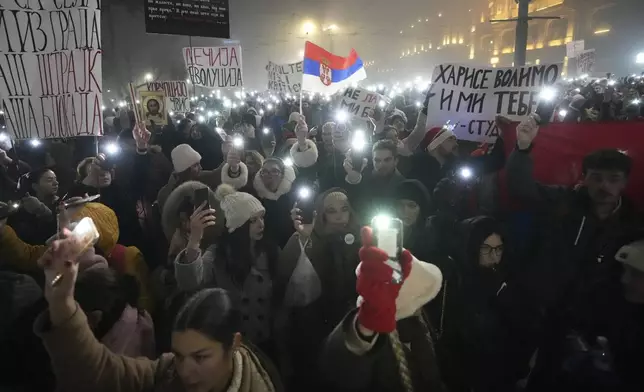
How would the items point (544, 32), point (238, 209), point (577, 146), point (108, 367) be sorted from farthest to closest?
point (544, 32)
point (577, 146)
point (238, 209)
point (108, 367)

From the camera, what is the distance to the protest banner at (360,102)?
8.55 metres

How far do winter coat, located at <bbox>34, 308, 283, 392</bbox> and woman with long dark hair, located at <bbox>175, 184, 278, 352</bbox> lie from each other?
0.98 meters

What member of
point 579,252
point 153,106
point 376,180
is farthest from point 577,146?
point 153,106

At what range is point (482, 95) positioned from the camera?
5195 millimetres

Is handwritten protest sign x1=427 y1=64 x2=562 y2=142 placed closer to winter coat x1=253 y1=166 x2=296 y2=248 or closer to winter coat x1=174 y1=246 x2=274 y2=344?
winter coat x1=253 y1=166 x2=296 y2=248

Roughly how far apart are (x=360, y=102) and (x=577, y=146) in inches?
205

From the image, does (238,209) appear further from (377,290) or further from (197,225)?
A: (377,290)

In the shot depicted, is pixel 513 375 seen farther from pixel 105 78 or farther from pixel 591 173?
pixel 105 78

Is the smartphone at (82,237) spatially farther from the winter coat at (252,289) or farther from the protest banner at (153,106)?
the protest banner at (153,106)

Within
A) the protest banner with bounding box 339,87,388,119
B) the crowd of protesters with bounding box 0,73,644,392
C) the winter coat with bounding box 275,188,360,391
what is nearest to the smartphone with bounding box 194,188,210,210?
the crowd of protesters with bounding box 0,73,644,392

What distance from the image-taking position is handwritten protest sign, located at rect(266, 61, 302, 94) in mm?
12078

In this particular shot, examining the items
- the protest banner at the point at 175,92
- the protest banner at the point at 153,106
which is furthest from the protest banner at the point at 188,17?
the protest banner at the point at 153,106

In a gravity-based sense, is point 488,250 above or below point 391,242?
below

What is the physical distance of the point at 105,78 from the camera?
30.0m
